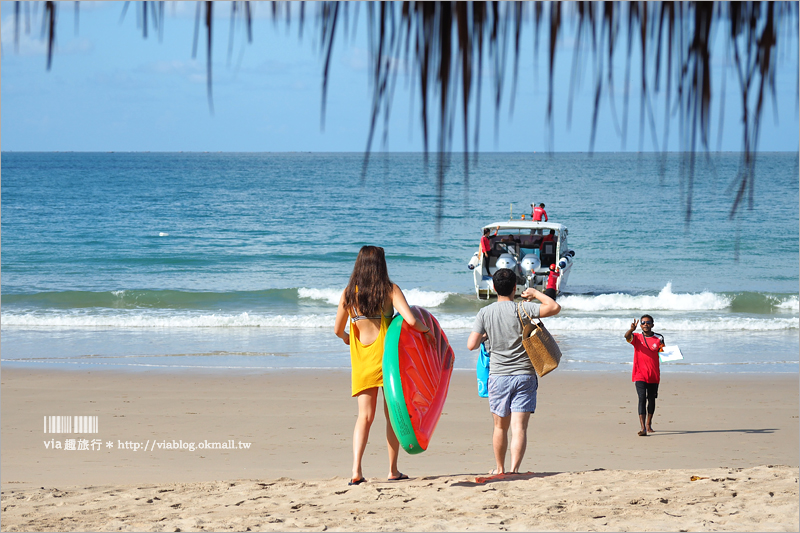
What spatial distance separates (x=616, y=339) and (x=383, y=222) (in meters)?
23.4

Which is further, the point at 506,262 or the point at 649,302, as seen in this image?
the point at 649,302

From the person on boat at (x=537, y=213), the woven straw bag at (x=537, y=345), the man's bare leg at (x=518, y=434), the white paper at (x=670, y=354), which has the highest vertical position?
the person on boat at (x=537, y=213)

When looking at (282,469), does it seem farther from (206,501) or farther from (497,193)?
(497,193)

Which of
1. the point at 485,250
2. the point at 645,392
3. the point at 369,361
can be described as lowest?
the point at 645,392

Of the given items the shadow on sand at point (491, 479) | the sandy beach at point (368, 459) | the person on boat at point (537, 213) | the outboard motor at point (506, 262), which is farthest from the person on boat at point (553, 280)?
the shadow on sand at point (491, 479)

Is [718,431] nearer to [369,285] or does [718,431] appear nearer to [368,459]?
[368,459]

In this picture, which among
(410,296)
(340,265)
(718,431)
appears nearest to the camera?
(718,431)

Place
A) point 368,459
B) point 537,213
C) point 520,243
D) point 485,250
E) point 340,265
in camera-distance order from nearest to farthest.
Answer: point 368,459, point 485,250, point 520,243, point 537,213, point 340,265

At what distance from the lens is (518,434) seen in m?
4.87

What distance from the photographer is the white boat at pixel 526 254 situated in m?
17.0

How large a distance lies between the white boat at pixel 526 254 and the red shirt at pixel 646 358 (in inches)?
381

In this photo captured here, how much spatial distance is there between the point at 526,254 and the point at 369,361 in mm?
13549

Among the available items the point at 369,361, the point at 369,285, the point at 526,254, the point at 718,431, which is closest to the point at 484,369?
the point at 369,361

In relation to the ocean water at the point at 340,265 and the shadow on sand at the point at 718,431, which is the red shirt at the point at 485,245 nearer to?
the ocean water at the point at 340,265
